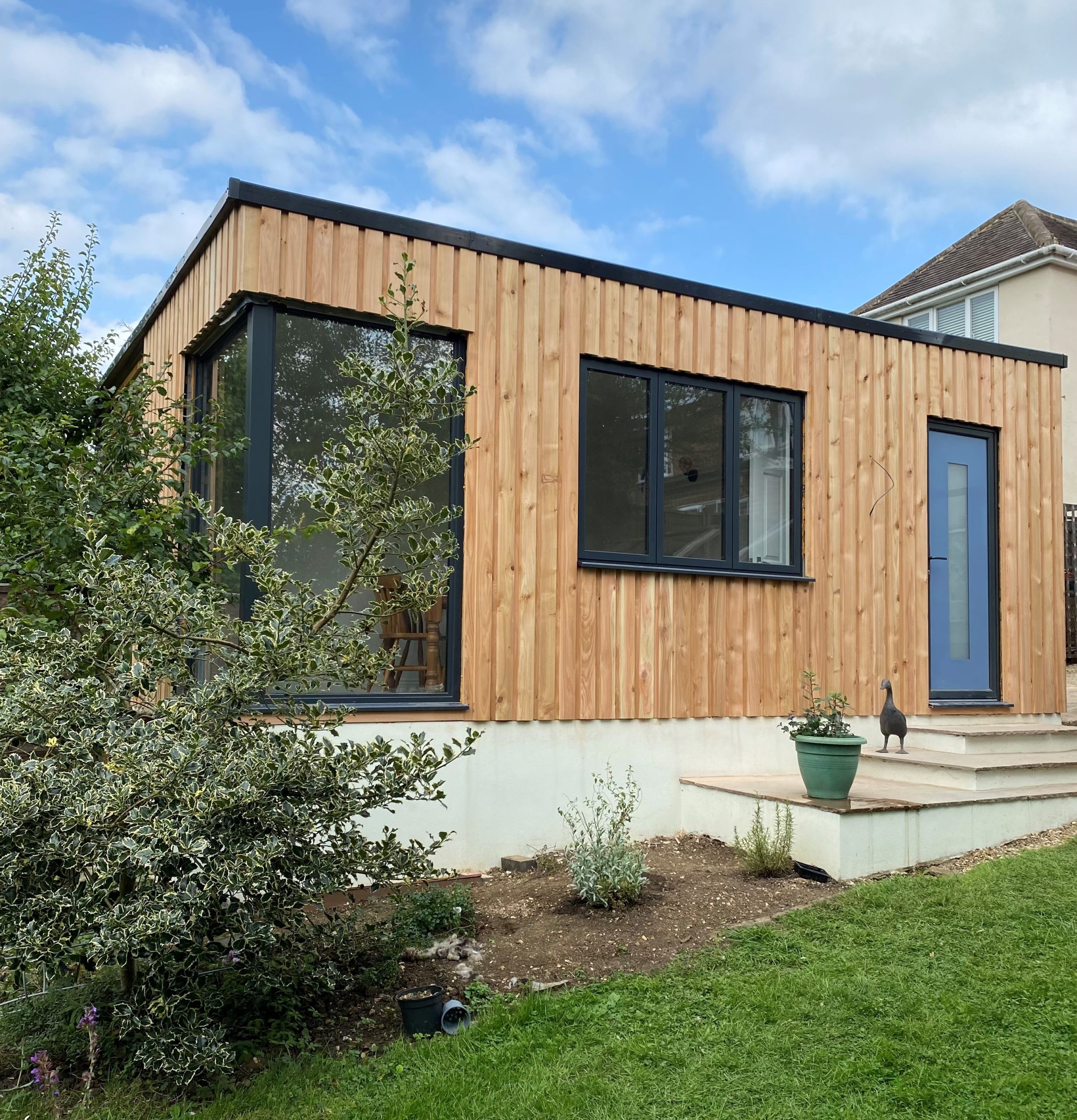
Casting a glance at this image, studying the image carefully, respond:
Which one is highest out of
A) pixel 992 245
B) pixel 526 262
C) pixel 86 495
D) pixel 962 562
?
pixel 992 245

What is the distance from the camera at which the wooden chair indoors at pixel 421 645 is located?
19.2ft

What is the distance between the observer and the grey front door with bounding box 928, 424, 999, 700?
7848 millimetres

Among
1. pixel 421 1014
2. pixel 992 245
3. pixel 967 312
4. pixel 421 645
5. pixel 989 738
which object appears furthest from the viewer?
pixel 992 245

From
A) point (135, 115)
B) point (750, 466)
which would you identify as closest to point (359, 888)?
point (750, 466)

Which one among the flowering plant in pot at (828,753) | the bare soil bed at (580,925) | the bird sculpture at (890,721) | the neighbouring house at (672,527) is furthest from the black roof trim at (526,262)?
the bare soil bed at (580,925)

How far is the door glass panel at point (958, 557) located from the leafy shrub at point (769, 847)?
10.3ft

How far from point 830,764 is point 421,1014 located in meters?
2.78

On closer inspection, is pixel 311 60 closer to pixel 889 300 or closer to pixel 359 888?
pixel 359 888

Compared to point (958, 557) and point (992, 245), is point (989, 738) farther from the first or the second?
point (992, 245)

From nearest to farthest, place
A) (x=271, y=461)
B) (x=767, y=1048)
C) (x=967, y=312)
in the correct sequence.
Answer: (x=767, y=1048) → (x=271, y=461) → (x=967, y=312)

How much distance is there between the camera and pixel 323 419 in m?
6.19

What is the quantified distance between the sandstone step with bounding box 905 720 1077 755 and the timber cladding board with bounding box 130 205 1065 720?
0.30m

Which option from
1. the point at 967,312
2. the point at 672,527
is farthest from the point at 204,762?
the point at 967,312

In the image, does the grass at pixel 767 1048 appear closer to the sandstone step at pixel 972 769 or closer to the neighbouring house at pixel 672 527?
the neighbouring house at pixel 672 527
